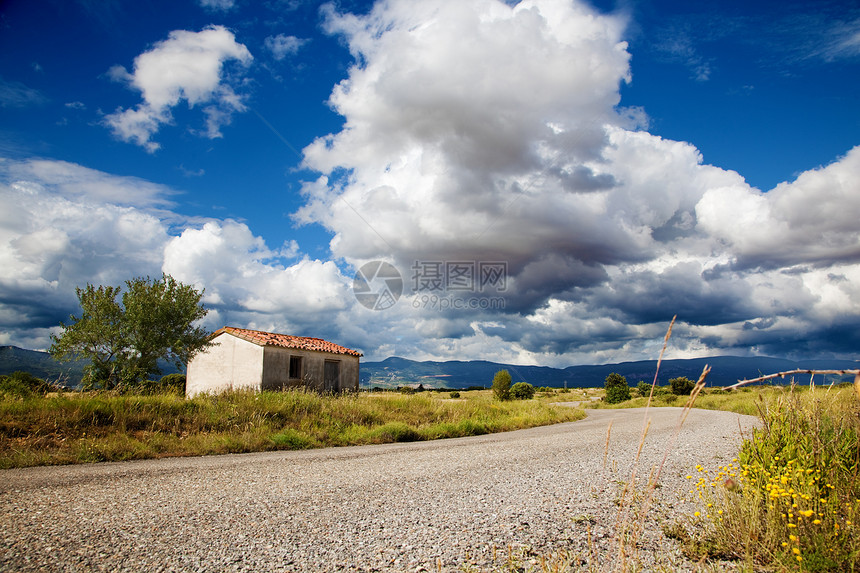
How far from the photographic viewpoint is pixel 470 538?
4.11 metres

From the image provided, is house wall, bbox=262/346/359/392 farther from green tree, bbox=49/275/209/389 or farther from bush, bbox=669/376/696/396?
bush, bbox=669/376/696/396

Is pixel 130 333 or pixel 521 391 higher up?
pixel 130 333

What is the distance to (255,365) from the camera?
24141 millimetres

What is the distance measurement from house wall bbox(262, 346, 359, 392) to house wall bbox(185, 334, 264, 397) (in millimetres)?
553

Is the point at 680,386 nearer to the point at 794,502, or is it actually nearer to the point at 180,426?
the point at 180,426

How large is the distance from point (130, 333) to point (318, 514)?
2183 cm

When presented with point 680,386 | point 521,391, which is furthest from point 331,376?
point 680,386

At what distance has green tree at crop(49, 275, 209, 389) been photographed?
2092cm

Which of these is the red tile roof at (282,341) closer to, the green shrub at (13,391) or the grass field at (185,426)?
the grass field at (185,426)

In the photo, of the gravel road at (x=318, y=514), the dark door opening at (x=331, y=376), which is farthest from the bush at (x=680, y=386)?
the gravel road at (x=318, y=514)

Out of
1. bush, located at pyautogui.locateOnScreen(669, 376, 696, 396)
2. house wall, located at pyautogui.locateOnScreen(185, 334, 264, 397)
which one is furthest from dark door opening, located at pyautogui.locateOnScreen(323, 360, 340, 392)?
bush, located at pyautogui.locateOnScreen(669, 376, 696, 396)

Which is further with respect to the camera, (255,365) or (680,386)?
(680,386)

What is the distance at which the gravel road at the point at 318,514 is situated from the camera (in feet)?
11.9

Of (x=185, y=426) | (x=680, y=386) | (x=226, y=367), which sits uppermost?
(x=226, y=367)
